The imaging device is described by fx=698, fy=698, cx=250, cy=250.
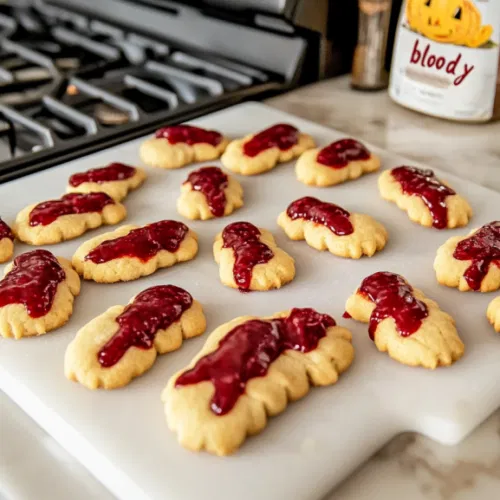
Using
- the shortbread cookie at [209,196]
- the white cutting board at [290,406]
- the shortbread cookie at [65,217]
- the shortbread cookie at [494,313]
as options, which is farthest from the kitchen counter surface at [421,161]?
the shortbread cookie at [65,217]

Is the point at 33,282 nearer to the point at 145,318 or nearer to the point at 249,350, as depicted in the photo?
the point at 145,318

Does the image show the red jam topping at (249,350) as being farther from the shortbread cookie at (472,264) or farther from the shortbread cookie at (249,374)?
the shortbread cookie at (472,264)

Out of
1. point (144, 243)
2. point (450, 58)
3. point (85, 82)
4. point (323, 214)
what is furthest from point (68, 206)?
point (450, 58)

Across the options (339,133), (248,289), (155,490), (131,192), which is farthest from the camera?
(339,133)

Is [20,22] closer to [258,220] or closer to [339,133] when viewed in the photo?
[339,133]

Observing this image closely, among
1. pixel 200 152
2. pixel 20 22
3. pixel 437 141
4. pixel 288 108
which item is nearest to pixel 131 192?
pixel 200 152

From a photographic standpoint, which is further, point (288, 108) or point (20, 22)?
point (20, 22)

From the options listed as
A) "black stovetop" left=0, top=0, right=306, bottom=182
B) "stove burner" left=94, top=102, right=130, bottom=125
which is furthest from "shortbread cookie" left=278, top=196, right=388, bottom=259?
"stove burner" left=94, top=102, right=130, bottom=125
